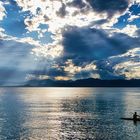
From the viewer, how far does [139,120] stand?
112m

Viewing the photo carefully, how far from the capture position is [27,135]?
281ft

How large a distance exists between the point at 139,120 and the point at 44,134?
131 ft

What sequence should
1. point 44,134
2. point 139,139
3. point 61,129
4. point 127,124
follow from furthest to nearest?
Result: point 127,124 → point 61,129 → point 44,134 → point 139,139

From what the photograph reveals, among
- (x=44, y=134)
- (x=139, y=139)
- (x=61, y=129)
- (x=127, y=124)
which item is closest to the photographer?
(x=139, y=139)

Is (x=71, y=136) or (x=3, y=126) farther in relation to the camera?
(x=3, y=126)

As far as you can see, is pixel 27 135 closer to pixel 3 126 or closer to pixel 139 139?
pixel 3 126

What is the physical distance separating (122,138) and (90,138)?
853 centimetres

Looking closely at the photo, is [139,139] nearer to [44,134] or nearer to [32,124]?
[44,134]

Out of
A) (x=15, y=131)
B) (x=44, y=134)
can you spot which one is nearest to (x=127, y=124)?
(x=44, y=134)

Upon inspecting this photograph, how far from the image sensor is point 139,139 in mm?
81500

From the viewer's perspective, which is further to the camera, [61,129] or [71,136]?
[61,129]

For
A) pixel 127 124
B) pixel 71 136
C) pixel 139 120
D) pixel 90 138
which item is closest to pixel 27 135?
pixel 71 136

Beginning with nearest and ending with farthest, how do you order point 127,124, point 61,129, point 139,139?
point 139,139 < point 61,129 < point 127,124

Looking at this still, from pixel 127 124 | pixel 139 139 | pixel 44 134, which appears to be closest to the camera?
pixel 139 139
